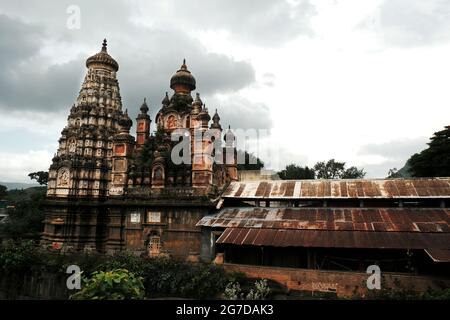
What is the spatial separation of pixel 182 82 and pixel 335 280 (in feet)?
65.3

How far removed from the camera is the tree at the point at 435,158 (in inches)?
1183

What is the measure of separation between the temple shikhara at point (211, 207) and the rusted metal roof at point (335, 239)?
0.18 ft

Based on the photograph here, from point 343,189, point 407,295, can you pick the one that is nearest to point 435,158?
point 343,189

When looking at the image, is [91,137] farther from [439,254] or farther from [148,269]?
[439,254]

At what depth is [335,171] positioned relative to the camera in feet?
187

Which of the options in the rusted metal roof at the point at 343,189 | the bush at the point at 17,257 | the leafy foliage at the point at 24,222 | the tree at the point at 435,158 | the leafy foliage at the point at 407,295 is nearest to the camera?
the leafy foliage at the point at 407,295

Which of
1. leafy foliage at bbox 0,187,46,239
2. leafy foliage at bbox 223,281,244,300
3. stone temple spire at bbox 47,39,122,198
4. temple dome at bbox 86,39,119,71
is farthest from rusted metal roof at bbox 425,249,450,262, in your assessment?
leafy foliage at bbox 0,187,46,239

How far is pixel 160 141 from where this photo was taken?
26.0 metres

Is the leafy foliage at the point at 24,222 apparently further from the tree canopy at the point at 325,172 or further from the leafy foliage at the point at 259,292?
the tree canopy at the point at 325,172

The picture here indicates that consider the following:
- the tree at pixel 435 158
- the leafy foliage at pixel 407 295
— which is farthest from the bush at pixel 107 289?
the tree at pixel 435 158

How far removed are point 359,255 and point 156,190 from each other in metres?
12.8

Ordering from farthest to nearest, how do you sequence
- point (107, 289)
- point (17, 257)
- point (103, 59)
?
point (103, 59) → point (17, 257) → point (107, 289)
